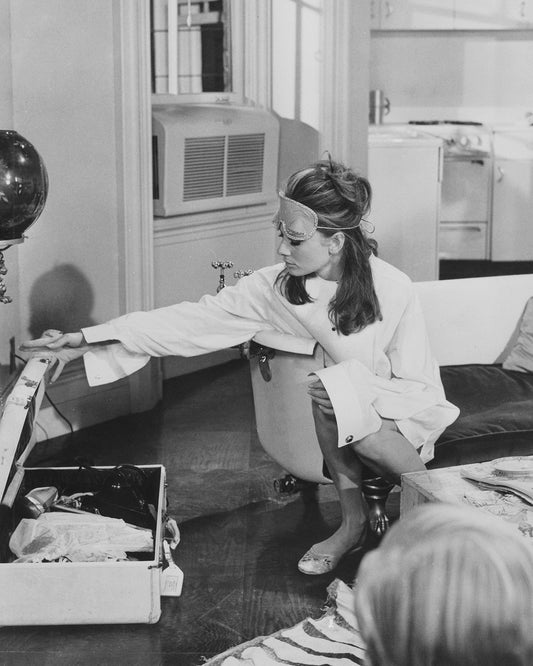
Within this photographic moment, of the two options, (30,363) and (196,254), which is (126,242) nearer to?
(196,254)

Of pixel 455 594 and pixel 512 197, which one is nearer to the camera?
pixel 455 594

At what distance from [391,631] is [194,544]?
6.62ft

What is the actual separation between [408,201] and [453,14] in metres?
1.98

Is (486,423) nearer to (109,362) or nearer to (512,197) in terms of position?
(109,362)

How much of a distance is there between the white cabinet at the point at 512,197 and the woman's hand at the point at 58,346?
5.36 meters

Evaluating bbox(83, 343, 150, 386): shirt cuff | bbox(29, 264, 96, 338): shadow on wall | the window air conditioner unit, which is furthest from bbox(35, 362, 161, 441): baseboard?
bbox(83, 343, 150, 386): shirt cuff

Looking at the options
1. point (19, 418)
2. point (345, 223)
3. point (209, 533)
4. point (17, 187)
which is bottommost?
point (209, 533)

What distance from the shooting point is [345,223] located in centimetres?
280

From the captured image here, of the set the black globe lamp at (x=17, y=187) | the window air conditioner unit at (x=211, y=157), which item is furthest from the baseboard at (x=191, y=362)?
the black globe lamp at (x=17, y=187)

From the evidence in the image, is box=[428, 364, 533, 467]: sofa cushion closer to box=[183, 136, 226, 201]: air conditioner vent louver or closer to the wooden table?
the wooden table

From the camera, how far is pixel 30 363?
9.06 ft

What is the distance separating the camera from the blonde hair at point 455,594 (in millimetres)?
971

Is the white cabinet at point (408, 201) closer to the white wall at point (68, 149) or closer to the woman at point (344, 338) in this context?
the white wall at point (68, 149)

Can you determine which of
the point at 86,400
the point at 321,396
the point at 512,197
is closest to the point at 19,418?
the point at 321,396
